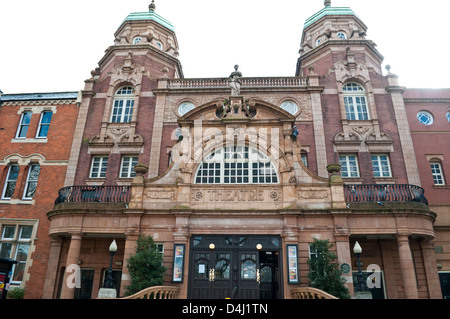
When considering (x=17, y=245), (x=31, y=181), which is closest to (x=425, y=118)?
(x=31, y=181)

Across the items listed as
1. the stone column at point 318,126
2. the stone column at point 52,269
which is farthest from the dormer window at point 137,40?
the stone column at point 52,269

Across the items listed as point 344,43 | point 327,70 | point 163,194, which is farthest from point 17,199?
point 344,43

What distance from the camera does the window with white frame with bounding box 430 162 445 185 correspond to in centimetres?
2194

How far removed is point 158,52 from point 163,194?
14.4 metres

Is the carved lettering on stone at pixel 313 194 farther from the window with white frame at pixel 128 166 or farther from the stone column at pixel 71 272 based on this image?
the stone column at pixel 71 272

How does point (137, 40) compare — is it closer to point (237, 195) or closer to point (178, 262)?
point (237, 195)

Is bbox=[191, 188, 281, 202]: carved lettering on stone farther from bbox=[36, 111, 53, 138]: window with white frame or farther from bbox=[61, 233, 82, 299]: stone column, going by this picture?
bbox=[36, 111, 53, 138]: window with white frame

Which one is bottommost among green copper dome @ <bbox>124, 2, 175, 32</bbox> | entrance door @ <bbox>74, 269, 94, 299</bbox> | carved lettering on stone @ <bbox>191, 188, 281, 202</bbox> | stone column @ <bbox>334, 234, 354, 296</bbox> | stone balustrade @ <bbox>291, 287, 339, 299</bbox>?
stone balustrade @ <bbox>291, 287, 339, 299</bbox>

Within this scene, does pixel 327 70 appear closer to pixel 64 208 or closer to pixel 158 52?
pixel 158 52

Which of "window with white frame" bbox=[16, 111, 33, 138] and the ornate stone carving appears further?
"window with white frame" bbox=[16, 111, 33, 138]

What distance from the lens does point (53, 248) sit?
19.5m

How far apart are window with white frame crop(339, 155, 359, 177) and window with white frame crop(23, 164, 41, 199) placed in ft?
71.6

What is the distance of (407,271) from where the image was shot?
15.4 meters

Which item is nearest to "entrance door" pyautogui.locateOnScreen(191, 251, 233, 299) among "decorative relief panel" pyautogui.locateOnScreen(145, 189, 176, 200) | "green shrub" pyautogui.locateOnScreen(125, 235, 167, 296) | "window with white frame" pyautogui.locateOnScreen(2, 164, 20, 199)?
"green shrub" pyautogui.locateOnScreen(125, 235, 167, 296)
